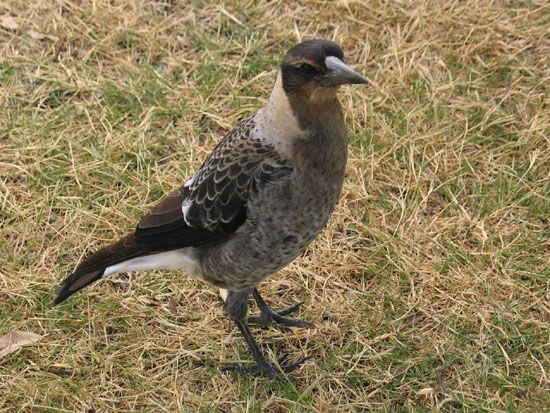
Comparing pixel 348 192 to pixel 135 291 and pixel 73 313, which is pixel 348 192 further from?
pixel 73 313

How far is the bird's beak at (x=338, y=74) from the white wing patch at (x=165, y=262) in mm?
894

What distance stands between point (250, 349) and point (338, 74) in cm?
131

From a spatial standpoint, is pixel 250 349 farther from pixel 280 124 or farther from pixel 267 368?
pixel 280 124

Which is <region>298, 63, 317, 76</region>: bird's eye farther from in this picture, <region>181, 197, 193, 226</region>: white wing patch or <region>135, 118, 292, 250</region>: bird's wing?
<region>181, 197, 193, 226</region>: white wing patch

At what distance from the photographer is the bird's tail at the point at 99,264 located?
128 inches

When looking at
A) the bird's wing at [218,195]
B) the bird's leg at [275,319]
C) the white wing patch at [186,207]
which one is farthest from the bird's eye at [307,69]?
the bird's leg at [275,319]

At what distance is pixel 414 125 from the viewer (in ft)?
14.3

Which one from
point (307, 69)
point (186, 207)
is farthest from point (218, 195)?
point (307, 69)

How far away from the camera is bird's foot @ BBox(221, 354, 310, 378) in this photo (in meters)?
3.39

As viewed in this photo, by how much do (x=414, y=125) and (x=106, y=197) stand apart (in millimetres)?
1665

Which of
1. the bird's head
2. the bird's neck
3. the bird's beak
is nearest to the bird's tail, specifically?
the bird's neck

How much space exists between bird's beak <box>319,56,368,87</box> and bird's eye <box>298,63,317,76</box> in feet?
0.12

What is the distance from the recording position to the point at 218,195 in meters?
3.01

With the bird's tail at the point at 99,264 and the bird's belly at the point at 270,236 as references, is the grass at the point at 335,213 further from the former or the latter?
the bird's belly at the point at 270,236
